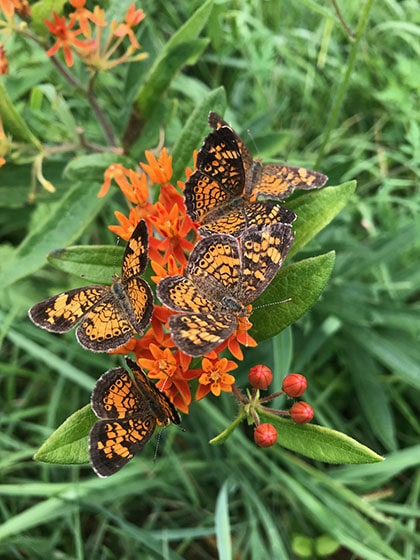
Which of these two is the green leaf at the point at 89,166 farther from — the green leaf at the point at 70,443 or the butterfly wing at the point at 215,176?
the green leaf at the point at 70,443

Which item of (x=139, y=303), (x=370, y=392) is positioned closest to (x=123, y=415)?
(x=139, y=303)

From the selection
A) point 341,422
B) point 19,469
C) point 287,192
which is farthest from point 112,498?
point 287,192

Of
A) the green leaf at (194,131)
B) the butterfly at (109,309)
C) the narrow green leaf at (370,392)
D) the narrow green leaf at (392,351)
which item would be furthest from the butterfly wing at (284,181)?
the narrow green leaf at (370,392)

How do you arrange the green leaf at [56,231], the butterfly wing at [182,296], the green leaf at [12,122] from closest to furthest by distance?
the butterfly wing at [182,296] → the green leaf at [12,122] → the green leaf at [56,231]

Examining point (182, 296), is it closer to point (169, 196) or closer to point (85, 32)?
point (169, 196)

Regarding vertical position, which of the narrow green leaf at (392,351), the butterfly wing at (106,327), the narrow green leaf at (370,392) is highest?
the butterfly wing at (106,327)
